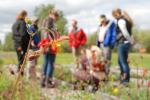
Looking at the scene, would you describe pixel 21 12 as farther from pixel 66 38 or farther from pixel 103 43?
pixel 66 38

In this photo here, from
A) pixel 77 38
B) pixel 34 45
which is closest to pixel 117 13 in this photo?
pixel 77 38

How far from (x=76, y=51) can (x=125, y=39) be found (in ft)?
15.4

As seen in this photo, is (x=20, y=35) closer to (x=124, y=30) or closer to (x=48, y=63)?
(x=48, y=63)

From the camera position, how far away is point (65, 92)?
6277 mm

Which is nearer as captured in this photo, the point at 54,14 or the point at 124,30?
the point at 54,14

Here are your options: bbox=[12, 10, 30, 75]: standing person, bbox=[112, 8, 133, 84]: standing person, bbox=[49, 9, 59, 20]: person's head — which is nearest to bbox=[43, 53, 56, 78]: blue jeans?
bbox=[49, 9, 59, 20]: person's head

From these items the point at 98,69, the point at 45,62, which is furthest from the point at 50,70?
the point at 98,69

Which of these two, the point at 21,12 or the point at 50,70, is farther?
the point at 21,12

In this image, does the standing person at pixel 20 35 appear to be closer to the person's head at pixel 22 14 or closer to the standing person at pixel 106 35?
the person's head at pixel 22 14

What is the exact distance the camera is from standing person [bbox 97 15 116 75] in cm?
1334

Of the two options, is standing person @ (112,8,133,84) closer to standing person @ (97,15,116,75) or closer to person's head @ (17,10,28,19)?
standing person @ (97,15,116,75)

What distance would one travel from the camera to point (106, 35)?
1349 cm

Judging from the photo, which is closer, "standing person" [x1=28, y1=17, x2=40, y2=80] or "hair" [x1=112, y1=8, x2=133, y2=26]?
"standing person" [x1=28, y1=17, x2=40, y2=80]

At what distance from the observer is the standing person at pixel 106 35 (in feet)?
43.8
